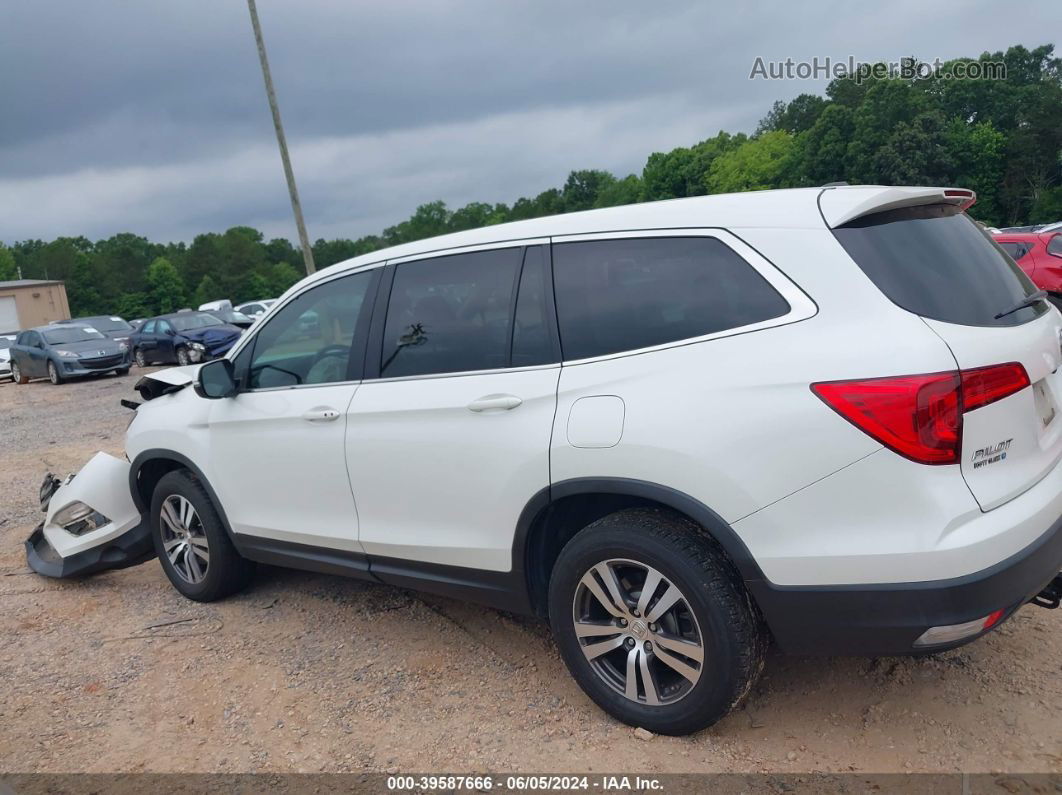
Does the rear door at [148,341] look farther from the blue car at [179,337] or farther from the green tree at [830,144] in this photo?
the green tree at [830,144]

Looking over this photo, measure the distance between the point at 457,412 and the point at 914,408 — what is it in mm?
1678

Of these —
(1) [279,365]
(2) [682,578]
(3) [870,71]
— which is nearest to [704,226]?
(2) [682,578]

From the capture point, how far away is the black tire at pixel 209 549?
4590mm

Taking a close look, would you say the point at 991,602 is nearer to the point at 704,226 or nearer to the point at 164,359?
the point at 704,226

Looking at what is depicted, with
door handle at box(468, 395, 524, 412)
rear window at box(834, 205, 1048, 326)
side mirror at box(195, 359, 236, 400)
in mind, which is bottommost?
door handle at box(468, 395, 524, 412)

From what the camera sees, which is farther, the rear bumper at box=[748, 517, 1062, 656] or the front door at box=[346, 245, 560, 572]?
the front door at box=[346, 245, 560, 572]

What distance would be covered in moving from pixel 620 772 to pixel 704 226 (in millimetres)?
1927

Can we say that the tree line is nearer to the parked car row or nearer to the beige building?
the beige building

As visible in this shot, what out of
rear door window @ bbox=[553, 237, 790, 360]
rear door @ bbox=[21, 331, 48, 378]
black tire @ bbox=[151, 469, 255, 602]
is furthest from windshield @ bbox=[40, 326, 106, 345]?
rear door window @ bbox=[553, 237, 790, 360]

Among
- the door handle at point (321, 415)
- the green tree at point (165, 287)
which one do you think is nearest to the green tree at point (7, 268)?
the green tree at point (165, 287)

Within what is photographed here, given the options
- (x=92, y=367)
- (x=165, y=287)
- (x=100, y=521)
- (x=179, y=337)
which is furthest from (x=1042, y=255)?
(x=165, y=287)

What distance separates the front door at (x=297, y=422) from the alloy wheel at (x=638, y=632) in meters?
1.27

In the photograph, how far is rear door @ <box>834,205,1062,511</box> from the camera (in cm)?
252

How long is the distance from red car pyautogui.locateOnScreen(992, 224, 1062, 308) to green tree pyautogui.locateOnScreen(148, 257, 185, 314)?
81609 mm
